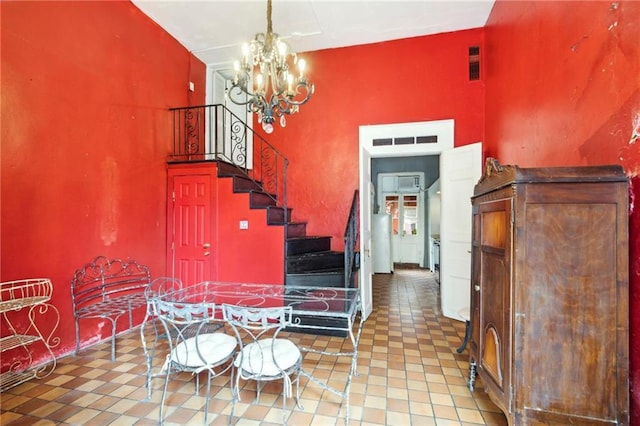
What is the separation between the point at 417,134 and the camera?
445cm

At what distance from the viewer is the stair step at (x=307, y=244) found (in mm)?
3982

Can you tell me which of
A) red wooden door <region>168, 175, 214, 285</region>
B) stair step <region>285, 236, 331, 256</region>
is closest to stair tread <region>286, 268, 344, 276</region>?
stair step <region>285, 236, 331, 256</region>

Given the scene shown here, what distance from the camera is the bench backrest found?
10.2 feet

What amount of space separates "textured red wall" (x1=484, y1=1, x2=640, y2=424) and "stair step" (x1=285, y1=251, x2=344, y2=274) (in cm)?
241

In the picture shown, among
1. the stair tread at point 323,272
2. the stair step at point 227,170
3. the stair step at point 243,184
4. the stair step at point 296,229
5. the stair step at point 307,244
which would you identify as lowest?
the stair tread at point 323,272

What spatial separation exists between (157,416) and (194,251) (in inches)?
94.4

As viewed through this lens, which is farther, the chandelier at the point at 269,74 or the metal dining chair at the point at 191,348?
the chandelier at the point at 269,74

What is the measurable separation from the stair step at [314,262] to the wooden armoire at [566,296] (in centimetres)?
264

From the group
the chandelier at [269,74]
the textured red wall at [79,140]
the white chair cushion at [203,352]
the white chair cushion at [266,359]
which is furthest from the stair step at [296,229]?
the white chair cushion at [266,359]

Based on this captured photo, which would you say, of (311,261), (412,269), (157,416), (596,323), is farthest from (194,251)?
(412,269)

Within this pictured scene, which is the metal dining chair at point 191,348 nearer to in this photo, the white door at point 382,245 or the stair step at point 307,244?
the stair step at point 307,244

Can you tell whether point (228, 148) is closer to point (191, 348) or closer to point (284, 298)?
point (284, 298)

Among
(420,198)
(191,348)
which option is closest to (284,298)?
(191,348)

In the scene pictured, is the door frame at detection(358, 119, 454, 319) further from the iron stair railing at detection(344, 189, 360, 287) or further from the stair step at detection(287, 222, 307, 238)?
the stair step at detection(287, 222, 307, 238)
